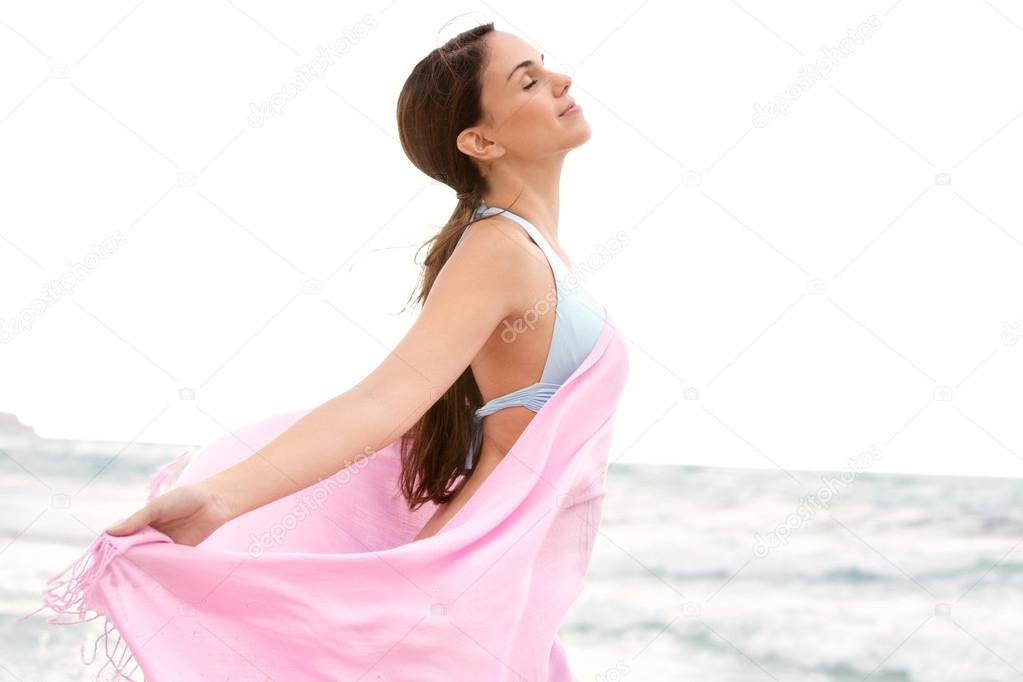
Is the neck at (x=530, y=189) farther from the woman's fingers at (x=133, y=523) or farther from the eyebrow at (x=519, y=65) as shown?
the woman's fingers at (x=133, y=523)

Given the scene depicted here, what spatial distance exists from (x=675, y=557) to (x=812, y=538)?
85cm

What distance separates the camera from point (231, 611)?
4.65 feet

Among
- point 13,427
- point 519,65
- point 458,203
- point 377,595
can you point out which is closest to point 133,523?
point 377,595

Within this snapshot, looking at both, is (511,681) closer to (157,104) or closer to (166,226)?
(157,104)

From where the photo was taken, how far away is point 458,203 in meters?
1.79

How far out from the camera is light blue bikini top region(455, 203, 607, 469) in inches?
62.6

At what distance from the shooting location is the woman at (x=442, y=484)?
4.58 feet

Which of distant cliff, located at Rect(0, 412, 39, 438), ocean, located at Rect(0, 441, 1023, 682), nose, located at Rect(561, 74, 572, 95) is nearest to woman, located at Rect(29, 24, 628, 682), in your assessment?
nose, located at Rect(561, 74, 572, 95)

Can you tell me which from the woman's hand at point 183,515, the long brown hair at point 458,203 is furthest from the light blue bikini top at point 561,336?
the woman's hand at point 183,515

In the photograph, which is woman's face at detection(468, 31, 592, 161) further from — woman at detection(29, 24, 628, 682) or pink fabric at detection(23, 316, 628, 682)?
pink fabric at detection(23, 316, 628, 682)

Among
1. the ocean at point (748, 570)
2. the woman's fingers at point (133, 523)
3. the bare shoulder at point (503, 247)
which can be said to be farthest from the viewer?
the ocean at point (748, 570)

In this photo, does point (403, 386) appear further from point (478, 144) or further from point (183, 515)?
point (478, 144)

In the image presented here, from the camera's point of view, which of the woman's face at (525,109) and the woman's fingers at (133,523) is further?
the woman's face at (525,109)

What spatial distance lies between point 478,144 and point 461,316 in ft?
1.08
